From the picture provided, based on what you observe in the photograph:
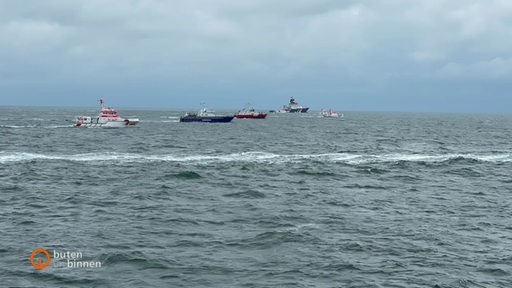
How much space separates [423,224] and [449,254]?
629cm

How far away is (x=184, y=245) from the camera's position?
85.3 feet

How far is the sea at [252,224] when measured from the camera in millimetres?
21969

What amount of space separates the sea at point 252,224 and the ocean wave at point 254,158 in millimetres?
2120

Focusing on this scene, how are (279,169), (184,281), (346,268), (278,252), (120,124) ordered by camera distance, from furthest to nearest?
1. (120,124)
2. (279,169)
3. (278,252)
4. (346,268)
5. (184,281)

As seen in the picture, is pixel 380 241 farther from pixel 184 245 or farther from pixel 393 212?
pixel 184 245

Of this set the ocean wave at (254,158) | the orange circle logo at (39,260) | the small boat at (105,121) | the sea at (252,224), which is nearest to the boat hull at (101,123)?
the small boat at (105,121)

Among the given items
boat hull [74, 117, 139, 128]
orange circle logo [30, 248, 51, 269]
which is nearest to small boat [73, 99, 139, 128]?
boat hull [74, 117, 139, 128]

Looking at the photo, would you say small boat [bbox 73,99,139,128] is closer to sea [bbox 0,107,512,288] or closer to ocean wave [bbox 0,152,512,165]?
ocean wave [bbox 0,152,512,165]

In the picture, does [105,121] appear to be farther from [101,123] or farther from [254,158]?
[254,158]

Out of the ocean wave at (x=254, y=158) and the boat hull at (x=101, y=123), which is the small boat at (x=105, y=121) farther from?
the ocean wave at (x=254, y=158)

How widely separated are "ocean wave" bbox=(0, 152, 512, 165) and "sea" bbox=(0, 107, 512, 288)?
2.12 m

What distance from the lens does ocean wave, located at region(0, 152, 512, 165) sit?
61975mm

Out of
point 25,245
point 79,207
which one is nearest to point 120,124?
point 79,207

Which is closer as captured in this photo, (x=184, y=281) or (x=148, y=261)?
(x=184, y=281)
